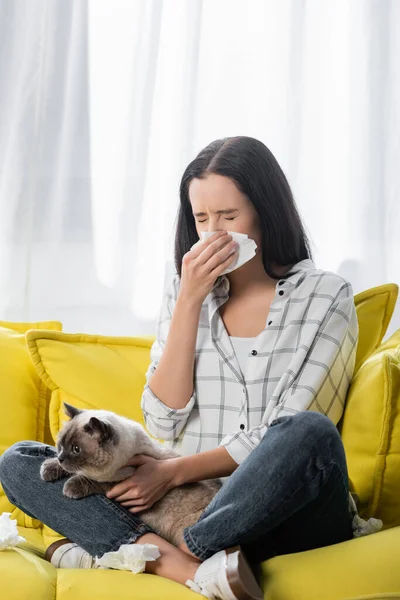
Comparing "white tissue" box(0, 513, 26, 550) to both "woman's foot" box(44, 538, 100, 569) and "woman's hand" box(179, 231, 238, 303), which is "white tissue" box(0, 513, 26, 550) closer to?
Answer: "woman's foot" box(44, 538, 100, 569)

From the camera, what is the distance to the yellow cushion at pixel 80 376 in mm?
2227

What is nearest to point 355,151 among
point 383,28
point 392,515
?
point 383,28

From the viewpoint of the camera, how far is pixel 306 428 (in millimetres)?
1457

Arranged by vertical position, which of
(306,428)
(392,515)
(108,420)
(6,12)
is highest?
(6,12)

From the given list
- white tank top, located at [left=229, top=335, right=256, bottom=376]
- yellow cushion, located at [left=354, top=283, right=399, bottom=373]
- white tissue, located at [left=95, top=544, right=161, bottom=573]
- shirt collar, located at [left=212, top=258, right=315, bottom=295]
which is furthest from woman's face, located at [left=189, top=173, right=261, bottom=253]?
white tissue, located at [left=95, top=544, right=161, bottom=573]

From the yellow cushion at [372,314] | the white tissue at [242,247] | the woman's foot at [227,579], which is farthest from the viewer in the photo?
the yellow cushion at [372,314]

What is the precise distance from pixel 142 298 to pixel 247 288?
925mm

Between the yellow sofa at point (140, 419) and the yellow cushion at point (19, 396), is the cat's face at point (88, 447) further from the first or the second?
the yellow cushion at point (19, 396)

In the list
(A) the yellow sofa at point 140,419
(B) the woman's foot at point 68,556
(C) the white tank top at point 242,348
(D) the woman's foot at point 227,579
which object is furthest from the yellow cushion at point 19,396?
(D) the woman's foot at point 227,579

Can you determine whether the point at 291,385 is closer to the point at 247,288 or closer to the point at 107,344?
the point at 247,288

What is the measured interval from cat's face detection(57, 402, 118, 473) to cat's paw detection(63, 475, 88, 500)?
2 cm

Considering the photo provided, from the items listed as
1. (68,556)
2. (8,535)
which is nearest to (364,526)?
(68,556)

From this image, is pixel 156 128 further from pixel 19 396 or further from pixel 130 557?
pixel 130 557

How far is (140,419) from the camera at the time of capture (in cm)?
224
